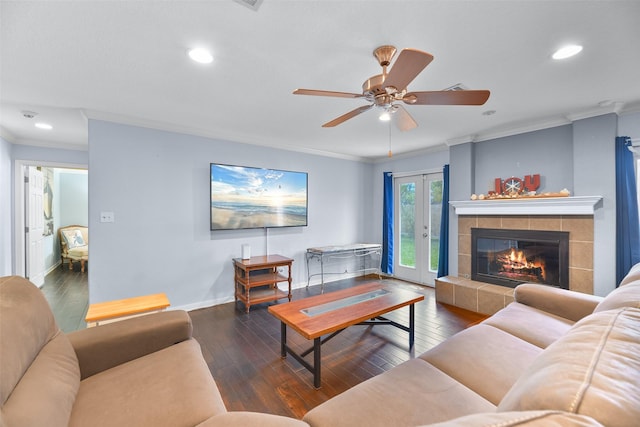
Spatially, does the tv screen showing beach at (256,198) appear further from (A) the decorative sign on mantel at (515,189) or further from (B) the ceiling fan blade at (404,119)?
(A) the decorative sign on mantel at (515,189)

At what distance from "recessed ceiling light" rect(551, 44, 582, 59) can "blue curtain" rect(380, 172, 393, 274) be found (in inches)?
134

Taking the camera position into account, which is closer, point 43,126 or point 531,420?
point 531,420

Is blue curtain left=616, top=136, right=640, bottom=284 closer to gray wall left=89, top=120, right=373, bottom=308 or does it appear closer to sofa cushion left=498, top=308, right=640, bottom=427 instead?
sofa cushion left=498, top=308, right=640, bottom=427

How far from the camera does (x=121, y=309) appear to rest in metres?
2.36

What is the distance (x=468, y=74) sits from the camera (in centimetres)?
212

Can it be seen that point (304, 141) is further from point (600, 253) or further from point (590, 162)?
point (600, 253)

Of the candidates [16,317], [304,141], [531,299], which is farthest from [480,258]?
[16,317]

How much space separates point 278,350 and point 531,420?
7.82ft

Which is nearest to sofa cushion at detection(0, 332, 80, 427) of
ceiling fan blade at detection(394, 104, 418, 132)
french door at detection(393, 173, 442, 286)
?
ceiling fan blade at detection(394, 104, 418, 132)

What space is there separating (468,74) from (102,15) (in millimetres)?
2494

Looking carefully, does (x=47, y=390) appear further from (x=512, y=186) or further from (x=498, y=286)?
(x=512, y=186)

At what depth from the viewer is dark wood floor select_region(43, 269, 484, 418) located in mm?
1921

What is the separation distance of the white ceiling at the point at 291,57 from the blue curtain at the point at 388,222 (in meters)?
2.06

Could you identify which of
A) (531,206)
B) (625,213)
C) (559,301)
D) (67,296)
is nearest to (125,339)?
(559,301)
